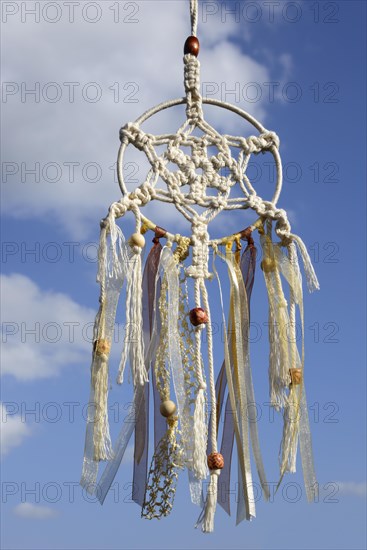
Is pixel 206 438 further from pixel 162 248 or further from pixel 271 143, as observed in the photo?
pixel 271 143

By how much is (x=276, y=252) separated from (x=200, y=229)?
249 millimetres

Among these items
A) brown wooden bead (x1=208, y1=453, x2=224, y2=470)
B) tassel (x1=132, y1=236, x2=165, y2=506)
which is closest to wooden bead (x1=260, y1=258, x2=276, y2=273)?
tassel (x1=132, y1=236, x2=165, y2=506)

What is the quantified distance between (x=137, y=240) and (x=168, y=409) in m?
0.49

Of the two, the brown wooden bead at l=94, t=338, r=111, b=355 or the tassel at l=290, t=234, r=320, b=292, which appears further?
the tassel at l=290, t=234, r=320, b=292

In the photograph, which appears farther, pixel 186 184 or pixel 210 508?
pixel 186 184

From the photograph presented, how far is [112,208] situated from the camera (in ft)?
8.35

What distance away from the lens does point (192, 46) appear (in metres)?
2.73

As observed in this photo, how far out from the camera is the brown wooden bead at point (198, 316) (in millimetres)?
2518

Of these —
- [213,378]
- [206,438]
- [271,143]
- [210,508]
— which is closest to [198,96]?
[271,143]

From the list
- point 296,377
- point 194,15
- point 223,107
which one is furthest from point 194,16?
point 296,377

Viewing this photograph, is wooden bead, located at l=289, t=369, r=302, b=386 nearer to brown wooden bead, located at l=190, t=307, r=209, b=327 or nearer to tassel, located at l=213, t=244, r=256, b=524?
tassel, located at l=213, t=244, r=256, b=524

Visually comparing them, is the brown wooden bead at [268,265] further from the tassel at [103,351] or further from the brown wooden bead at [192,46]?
the brown wooden bead at [192,46]

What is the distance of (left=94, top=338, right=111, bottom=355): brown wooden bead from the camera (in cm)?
249

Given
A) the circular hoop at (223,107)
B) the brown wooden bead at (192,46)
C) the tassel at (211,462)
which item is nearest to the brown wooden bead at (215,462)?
the tassel at (211,462)
